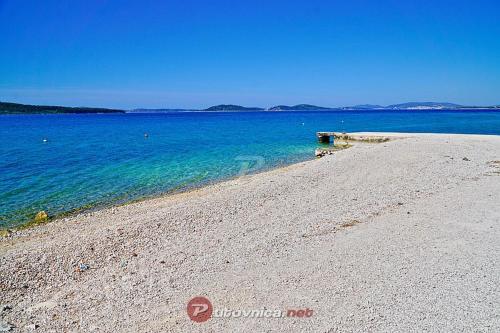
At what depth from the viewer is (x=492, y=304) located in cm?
556

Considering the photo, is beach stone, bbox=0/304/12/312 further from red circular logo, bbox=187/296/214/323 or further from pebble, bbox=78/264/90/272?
red circular logo, bbox=187/296/214/323

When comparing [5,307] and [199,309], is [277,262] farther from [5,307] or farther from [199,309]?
[5,307]

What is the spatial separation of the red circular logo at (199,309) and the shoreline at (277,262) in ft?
0.36

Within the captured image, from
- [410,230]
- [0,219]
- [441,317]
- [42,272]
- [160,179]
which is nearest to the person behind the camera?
[441,317]

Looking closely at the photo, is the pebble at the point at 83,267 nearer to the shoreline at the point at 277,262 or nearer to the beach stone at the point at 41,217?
the shoreline at the point at 277,262

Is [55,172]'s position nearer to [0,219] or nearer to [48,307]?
[0,219]

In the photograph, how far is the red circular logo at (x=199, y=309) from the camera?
554 cm

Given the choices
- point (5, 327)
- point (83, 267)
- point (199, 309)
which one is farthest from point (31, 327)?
point (199, 309)

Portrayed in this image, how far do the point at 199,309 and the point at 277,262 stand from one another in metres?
2.09

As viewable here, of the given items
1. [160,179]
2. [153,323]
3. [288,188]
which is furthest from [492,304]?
[160,179]

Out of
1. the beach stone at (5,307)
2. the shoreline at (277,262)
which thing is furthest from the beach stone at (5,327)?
the beach stone at (5,307)

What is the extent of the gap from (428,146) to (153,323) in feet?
75.7

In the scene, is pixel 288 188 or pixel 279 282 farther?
pixel 288 188

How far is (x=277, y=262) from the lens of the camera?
7375mm
